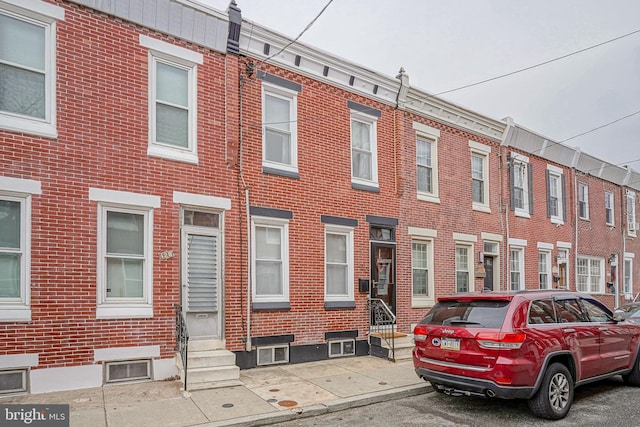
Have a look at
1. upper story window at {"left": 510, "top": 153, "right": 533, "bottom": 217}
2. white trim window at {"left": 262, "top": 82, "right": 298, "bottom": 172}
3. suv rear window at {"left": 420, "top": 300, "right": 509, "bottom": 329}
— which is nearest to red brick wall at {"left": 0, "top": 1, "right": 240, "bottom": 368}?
white trim window at {"left": 262, "top": 82, "right": 298, "bottom": 172}

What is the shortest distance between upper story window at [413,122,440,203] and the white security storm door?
20.8 ft

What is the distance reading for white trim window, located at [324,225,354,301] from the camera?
11109mm

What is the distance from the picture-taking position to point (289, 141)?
10734 mm

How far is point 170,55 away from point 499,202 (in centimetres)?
1125

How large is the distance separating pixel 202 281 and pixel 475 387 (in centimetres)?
536

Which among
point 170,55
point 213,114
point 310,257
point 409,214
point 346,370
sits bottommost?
point 346,370

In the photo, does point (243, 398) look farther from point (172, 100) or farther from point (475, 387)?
point (172, 100)

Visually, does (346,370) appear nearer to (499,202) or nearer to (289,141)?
(289,141)

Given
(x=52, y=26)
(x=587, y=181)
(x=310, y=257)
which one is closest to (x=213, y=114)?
(x=52, y=26)

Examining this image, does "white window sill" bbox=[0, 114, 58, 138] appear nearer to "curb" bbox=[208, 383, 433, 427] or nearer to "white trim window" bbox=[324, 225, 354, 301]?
"curb" bbox=[208, 383, 433, 427]

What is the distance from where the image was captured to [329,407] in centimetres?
711

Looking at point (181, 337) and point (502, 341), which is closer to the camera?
point (502, 341)

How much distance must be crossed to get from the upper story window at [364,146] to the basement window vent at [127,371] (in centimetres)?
636

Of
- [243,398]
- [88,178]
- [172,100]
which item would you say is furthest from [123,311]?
[172,100]
